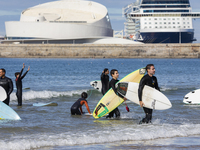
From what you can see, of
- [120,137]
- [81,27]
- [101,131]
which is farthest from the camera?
[81,27]

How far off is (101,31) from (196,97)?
7954 centimetres

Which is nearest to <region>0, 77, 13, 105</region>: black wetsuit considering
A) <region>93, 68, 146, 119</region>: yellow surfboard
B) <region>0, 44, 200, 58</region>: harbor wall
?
<region>93, 68, 146, 119</region>: yellow surfboard

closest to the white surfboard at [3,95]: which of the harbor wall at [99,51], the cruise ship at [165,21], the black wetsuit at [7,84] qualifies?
the black wetsuit at [7,84]

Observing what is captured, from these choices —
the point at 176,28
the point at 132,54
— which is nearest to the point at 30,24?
the point at 132,54

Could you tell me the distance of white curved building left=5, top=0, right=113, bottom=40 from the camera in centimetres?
8606

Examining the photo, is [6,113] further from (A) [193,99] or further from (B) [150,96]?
(A) [193,99]

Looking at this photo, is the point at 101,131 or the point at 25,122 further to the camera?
the point at 25,122

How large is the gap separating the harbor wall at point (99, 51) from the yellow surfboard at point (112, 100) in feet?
204

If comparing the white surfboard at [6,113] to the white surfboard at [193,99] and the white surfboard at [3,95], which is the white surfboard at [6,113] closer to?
the white surfboard at [3,95]

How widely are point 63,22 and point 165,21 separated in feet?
85.9

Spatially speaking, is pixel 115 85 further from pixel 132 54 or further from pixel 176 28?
pixel 176 28

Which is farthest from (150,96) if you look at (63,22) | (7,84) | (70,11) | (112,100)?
(70,11)

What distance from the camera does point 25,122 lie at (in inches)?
Answer: 361

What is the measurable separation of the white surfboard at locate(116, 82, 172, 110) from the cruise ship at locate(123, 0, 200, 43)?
74.5 meters
